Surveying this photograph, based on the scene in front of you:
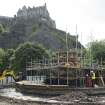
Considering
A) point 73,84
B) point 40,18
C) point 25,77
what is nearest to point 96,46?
point 25,77

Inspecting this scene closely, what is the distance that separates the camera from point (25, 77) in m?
66.9

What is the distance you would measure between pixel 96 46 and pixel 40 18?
230 ft

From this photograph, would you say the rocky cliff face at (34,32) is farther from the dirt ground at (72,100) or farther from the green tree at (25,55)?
the dirt ground at (72,100)

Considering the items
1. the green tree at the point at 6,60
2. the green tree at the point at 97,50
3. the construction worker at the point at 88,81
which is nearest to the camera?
the construction worker at the point at 88,81

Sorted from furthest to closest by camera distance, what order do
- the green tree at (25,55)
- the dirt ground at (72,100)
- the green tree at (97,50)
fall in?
the green tree at (97,50), the green tree at (25,55), the dirt ground at (72,100)

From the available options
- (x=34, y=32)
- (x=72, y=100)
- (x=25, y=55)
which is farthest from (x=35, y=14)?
(x=72, y=100)

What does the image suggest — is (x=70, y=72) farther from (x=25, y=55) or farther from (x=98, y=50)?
(x=98, y=50)

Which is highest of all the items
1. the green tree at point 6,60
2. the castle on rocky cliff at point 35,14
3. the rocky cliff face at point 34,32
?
the castle on rocky cliff at point 35,14

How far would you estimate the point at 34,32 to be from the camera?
482ft

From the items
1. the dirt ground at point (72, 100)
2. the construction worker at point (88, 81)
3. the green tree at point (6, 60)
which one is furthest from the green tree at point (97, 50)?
the dirt ground at point (72, 100)

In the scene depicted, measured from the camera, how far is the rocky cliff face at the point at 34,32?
138 meters

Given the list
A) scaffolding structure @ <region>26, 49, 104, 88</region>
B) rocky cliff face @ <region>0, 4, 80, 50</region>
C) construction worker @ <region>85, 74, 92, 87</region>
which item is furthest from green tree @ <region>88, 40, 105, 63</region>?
construction worker @ <region>85, 74, 92, 87</region>

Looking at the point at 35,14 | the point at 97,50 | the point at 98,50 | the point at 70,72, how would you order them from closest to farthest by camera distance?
the point at 70,72, the point at 98,50, the point at 97,50, the point at 35,14

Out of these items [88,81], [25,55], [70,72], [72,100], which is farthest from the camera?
[25,55]
